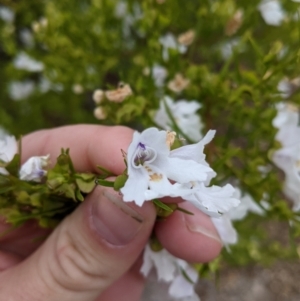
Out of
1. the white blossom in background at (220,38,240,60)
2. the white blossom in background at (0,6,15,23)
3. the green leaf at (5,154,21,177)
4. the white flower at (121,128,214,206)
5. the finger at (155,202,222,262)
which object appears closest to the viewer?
the white flower at (121,128,214,206)

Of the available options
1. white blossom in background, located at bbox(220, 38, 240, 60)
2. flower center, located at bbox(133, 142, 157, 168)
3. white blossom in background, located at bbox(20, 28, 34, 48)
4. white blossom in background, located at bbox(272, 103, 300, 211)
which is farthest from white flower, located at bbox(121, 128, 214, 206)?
white blossom in background, located at bbox(20, 28, 34, 48)

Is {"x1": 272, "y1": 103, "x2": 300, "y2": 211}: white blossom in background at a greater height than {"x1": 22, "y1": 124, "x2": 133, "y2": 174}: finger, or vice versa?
{"x1": 22, "y1": 124, "x2": 133, "y2": 174}: finger

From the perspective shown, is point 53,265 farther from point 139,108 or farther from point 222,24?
point 222,24

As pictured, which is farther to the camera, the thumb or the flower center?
the thumb

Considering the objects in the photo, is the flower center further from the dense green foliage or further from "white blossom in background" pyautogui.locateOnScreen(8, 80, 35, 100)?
"white blossom in background" pyautogui.locateOnScreen(8, 80, 35, 100)

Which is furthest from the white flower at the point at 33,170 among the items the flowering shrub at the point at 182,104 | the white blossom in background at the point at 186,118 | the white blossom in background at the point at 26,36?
the white blossom in background at the point at 26,36

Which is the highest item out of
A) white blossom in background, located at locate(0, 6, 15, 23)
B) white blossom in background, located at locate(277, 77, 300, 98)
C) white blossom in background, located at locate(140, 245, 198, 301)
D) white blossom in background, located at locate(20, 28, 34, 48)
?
white blossom in background, located at locate(0, 6, 15, 23)

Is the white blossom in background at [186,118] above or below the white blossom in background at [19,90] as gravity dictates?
below

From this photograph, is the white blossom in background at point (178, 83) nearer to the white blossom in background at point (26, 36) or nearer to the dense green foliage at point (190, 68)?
the dense green foliage at point (190, 68)

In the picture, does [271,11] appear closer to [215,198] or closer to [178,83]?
[178,83]
